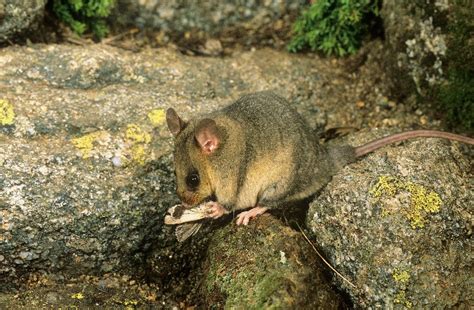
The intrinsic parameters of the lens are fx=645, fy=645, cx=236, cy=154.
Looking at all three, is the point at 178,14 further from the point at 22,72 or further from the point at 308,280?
the point at 308,280

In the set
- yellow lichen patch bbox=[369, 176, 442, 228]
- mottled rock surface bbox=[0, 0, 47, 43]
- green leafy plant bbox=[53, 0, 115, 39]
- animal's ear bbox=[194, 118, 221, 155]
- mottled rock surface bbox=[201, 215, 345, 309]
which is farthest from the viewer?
green leafy plant bbox=[53, 0, 115, 39]

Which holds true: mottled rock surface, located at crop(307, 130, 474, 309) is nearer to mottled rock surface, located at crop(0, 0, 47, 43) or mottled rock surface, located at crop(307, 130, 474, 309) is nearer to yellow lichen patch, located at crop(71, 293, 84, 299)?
yellow lichen patch, located at crop(71, 293, 84, 299)

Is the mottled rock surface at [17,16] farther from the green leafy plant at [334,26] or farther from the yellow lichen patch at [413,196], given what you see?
the yellow lichen patch at [413,196]

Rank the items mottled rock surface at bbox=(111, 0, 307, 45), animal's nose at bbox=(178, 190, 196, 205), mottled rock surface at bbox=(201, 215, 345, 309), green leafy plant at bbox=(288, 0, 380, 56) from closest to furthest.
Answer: mottled rock surface at bbox=(201, 215, 345, 309)
animal's nose at bbox=(178, 190, 196, 205)
green leafy plant at bbox=(288, 0, 380, 56)
mottled rock surface at bbox=(111, 0, 307, 45)

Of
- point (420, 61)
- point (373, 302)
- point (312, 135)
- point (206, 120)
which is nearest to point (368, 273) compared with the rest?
point (373, 302)

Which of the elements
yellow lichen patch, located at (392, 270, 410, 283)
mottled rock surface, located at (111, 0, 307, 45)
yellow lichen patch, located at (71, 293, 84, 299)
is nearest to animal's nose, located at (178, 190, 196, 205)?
yellow lichen patch, located at (71, 293, 84, 299)

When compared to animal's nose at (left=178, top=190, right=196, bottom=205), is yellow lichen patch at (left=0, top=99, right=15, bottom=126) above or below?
above
